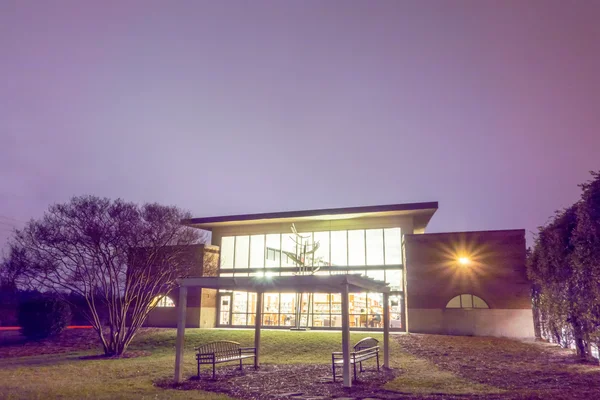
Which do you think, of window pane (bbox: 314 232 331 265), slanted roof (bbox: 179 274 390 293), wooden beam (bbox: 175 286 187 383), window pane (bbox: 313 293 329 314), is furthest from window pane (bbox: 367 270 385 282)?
wooden beam (bbox: 175 286 187 383)

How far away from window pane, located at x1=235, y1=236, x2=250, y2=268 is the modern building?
66mm

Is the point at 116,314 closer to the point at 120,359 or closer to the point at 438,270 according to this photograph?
the point at 120,359

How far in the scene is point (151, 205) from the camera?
64.3 ft

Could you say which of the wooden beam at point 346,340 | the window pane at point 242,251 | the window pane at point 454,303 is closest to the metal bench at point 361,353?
the wooden beam at point 346,340

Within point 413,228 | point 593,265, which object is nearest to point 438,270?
point 413,228

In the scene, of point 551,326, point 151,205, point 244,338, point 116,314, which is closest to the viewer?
point 551,326

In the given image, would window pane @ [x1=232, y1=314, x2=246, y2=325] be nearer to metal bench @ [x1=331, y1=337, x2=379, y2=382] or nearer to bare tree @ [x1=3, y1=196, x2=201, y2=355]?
bare tree @ [x1=3, y1=196, x2=201, y2=355]

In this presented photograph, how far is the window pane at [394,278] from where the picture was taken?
26.7 metres

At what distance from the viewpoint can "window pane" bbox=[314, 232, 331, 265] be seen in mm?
27922

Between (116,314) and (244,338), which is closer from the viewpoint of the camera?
(116,314)

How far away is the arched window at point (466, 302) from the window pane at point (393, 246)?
4118 mm

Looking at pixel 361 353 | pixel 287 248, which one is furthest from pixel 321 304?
pixel 361 353

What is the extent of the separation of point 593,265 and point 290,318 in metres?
19.8

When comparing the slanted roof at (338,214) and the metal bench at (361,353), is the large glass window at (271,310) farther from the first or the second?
the metal bench at (361,353)
